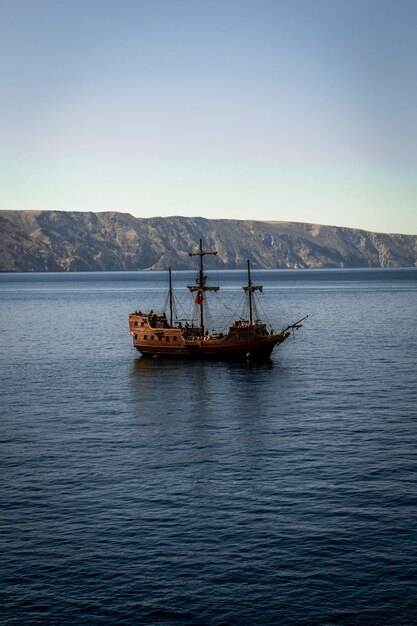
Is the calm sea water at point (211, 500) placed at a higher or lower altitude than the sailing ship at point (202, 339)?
lower

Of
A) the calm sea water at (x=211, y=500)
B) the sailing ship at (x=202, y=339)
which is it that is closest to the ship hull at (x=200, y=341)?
the sailing ship at (x=202, y=339)

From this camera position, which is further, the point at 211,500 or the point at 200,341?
the point at 200,341

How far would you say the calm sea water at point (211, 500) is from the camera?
29688 mm

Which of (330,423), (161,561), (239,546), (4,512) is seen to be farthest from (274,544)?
(330,423)

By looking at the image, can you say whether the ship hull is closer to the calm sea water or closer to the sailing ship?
the sailing ship

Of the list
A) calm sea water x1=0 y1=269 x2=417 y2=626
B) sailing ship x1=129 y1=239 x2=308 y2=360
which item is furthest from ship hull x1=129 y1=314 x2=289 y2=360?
calm sea water x1=0 y1=269 x2=417 y2=626

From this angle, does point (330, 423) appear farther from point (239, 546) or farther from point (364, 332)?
point (364, 332)

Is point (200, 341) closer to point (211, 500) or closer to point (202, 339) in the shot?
point (202, 339)

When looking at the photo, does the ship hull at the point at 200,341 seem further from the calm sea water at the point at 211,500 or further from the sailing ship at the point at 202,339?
the calm sea water at the point at 211,500

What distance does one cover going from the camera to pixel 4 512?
39156 mm

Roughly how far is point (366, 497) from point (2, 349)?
3243 inches


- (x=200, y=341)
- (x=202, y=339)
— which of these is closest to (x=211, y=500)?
(x=200, y=341)

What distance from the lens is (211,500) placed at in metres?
40.6

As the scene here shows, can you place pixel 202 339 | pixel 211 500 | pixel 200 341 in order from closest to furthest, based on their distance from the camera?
1. pixel 211 500
2. pixel 200 341
3. pixel 202 339
